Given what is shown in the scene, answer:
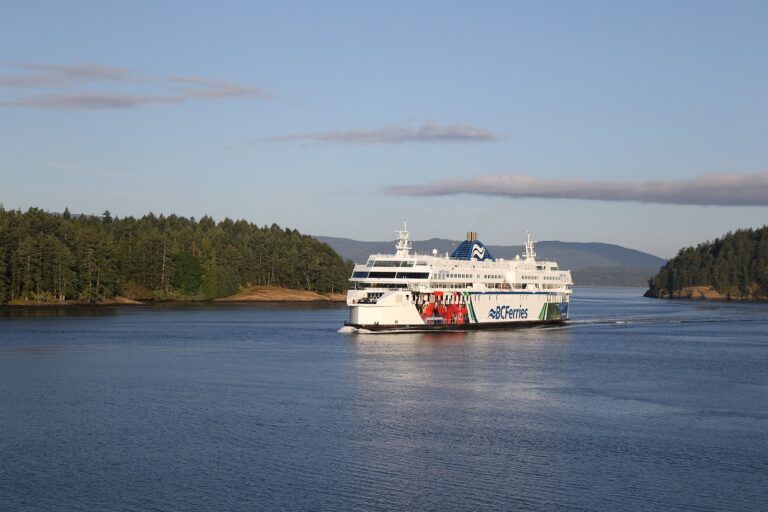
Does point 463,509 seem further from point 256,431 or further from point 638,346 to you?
point 638,346

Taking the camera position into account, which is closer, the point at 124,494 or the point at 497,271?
the point at 124,494

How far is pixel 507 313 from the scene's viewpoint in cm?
10912

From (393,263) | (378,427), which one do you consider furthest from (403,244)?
(378,427)

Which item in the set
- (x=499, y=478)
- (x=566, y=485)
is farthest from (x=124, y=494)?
(x=566, y=485)

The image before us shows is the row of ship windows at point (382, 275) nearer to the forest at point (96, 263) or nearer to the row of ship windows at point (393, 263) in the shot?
the row of ship windows at point (393, 263)

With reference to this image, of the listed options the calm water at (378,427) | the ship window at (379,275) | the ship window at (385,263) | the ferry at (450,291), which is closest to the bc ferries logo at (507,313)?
the ferry at (450,291)

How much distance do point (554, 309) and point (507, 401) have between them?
208ft

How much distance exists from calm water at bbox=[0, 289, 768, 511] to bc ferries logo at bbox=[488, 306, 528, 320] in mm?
17290

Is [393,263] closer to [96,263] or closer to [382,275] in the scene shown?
[382,275]

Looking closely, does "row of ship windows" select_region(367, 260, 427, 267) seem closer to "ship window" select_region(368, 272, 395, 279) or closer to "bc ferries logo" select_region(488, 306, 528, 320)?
"ship window" select_region(368, 272, 395, 279)

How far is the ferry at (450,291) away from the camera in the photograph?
94875 millimetres

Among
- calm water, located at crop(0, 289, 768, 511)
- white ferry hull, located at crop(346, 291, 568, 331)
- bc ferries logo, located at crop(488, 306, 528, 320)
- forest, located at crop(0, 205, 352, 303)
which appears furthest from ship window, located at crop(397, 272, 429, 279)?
forest, located at crop(0, 205, 352, 303)

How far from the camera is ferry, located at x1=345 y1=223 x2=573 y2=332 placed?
94875mm

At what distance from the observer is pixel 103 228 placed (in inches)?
7594
